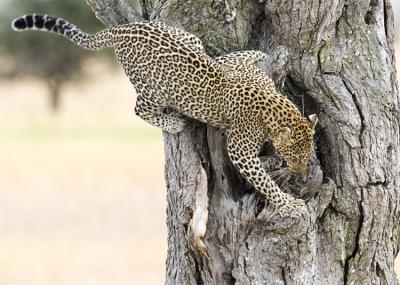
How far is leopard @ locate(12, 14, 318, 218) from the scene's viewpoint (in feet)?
17.7

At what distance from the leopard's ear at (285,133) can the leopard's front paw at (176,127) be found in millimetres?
608

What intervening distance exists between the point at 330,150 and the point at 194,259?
1.05 m

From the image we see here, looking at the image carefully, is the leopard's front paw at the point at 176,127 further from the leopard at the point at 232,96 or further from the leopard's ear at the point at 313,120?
the leopard's ear at the point at 313,120

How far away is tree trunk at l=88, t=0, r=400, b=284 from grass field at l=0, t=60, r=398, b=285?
524 cm

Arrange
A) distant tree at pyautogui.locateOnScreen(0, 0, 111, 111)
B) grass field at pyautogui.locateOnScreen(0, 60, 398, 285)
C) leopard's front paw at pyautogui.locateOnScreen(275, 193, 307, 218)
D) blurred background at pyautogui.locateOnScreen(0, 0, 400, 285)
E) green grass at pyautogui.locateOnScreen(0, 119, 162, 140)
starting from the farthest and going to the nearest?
1. distant tree at pyautogui.locateOnScreen(0, 0, 111, 111)
2. green grass at pyautogui.locateOnScreen(0, 119, 162, 140)
3. blurred background at pyautogui.locateOnScreen(0, 0, 400, 285)
4. grass field at pyautogui.locateOnScreen(0, 60, 398, 285)
5. leopard's front paw at pyautogui.locateOnScreen(275, 193, 307, 218)

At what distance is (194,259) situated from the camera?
564cm

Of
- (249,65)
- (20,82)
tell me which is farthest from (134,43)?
(20,82)

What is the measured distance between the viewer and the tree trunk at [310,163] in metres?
5.45

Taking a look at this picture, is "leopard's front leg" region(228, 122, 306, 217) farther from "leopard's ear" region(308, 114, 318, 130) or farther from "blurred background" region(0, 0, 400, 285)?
"blurred background" region(0, 0, 400, 285)

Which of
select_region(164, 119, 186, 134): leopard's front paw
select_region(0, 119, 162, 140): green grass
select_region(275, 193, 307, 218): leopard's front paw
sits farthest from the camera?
select_region(0, 119, 162, 140): green grass

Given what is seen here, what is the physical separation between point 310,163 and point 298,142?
0.64 feet

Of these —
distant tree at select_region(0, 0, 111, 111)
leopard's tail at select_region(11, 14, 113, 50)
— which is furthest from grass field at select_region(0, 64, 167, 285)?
distant tree at select_region(0, 0, 111, 111)

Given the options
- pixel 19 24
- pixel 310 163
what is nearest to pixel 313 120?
pixel 310 163

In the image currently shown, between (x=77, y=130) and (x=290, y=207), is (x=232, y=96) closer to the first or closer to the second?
(x=290, y=207)
